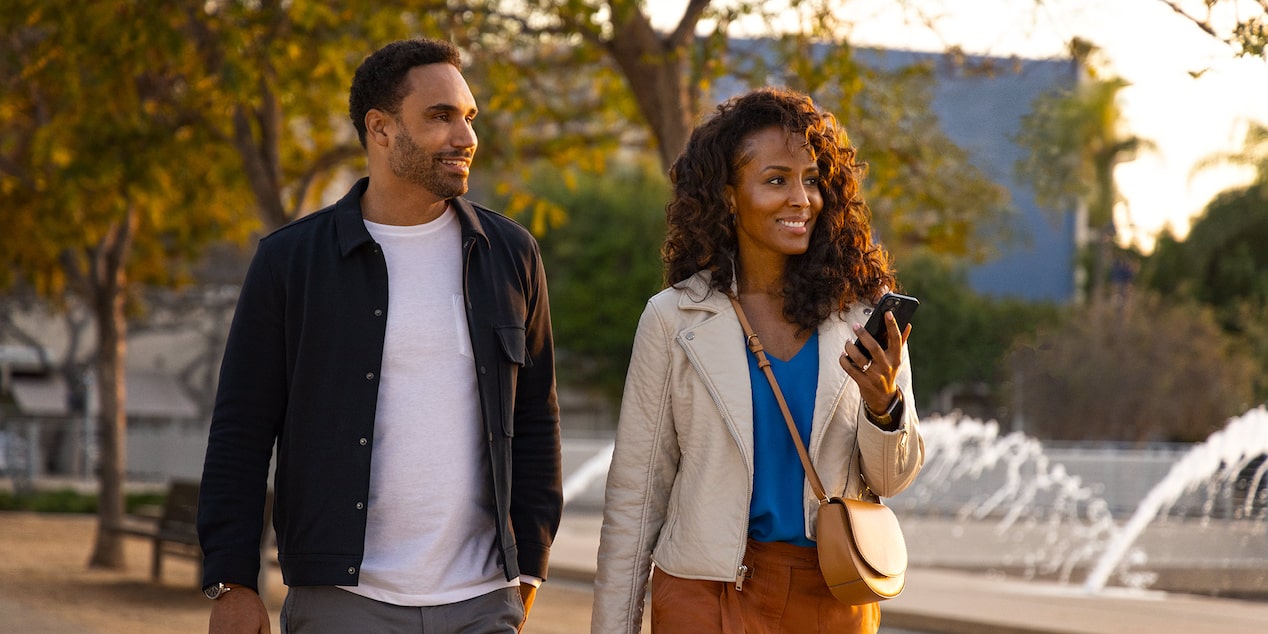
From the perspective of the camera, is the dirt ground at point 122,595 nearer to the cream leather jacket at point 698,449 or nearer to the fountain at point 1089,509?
the fountain at point 1089,509

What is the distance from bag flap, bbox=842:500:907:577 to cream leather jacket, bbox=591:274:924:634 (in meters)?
0.09

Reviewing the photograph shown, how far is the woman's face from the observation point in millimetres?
3432

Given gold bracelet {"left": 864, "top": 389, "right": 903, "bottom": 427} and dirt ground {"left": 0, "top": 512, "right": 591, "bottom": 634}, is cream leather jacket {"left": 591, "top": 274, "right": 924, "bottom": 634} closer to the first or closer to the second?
gold bracelet {"left": 864, "top": 389, "right": 903, "bottom": 427}

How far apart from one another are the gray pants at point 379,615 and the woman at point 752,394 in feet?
1.07

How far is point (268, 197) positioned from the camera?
1075cm

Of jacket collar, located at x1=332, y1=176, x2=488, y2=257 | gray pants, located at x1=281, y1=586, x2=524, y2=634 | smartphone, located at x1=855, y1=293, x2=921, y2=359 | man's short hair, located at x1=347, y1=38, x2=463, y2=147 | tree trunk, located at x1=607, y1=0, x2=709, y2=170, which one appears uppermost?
tree trunk, located at x1=607, y1=0, x2=709, y2=170

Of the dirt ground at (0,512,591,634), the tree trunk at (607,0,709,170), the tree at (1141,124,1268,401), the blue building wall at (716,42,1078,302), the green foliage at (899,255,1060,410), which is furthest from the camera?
the green foliage at (899,255,1060,410)

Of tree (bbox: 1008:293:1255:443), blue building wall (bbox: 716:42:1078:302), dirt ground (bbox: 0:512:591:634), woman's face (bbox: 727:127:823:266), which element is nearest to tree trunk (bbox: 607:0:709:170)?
blue building wall (bbox: 716:42:1078:302)

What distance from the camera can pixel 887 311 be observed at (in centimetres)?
313

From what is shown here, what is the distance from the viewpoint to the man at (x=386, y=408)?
3.21m

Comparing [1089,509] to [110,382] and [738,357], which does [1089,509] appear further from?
[738,357]

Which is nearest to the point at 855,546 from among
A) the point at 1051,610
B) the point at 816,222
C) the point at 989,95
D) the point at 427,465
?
the point at 816,222

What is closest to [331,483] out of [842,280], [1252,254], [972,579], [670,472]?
[670,472]

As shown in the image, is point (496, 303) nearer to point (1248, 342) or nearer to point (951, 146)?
point (951, 146)
